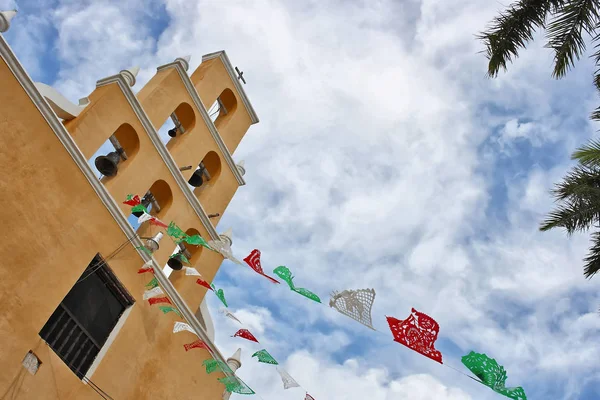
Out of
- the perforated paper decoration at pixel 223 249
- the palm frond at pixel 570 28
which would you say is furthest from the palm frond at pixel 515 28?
the perforated paper decoration at pixel 223 249

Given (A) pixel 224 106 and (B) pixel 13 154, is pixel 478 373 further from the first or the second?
(A) pixel 224 106

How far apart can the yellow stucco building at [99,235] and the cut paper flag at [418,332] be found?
4884mm

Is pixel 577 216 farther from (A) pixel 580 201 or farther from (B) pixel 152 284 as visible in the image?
(B) pixel 152 284

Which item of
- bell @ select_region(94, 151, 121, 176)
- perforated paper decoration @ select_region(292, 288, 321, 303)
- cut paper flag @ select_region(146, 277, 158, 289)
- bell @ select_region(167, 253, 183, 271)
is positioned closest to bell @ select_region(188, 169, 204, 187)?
bell @ select_region(167, 253, 183, 271)

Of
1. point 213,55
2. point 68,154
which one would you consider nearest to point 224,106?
point 213,55

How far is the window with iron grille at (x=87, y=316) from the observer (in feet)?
26.8

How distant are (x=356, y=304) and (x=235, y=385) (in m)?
4.08

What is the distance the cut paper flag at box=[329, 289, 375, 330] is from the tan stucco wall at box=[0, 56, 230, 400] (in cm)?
419

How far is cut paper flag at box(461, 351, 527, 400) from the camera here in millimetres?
6320

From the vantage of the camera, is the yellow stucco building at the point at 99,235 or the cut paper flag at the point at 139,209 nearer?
the yellow stucco building at the point at 99,235

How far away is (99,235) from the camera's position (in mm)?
8961

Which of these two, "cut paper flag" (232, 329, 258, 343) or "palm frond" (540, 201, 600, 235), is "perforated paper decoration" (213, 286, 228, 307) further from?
"palm frond" (540, 201, 600, 235)

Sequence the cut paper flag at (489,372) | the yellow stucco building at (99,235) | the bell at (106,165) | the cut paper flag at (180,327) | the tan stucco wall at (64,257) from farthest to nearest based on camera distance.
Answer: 1. the bell at (106,165)
2. the cut paper flag at (180,327)
3. the yellow stucco building at (99,235)
4. the tan stucco wall at (64,257)
5. the cut paper flag at (489,372)

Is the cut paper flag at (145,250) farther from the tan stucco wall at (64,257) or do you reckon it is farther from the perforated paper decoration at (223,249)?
the perforated paper decoration at (223,249)
